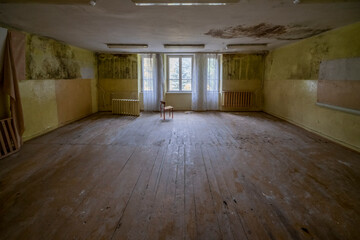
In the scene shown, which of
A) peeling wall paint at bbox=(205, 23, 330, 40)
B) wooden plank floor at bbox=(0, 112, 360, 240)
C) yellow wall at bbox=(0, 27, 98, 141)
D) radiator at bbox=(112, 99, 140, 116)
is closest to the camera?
wooden plank floor at bbox=(0, 112, 360, 240)

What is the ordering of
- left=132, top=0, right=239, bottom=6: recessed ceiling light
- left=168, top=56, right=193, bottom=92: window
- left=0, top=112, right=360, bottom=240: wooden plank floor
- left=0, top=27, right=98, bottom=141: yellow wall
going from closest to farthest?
left=0, top=112, right=360, bottom=240: wooden plank floor
left=132, top=0, right=239, bottom=6: recessed ceiling light
left=0, top=27, right=98, bottom=141: yellow wall
left=168, top=56, right=193, bottom=92: window

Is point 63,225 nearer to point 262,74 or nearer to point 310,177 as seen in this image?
point 310,177

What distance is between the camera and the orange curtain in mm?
3971

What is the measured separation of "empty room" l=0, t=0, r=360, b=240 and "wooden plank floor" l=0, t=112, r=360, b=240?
2 centimetres

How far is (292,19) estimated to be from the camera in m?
3.83

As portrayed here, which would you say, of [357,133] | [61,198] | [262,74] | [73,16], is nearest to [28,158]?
[61,198]

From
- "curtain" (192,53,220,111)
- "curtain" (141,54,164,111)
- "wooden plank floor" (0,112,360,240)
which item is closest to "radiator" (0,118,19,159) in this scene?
"wooden plank floor" (0,112,360,240)

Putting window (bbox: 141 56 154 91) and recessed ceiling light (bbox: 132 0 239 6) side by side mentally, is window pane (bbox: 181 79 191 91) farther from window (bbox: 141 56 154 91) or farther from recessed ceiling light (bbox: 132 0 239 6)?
recessed ceiling light (bbox: 132 0 239 6)

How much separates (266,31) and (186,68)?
457cm

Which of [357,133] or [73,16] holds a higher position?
[73,16]

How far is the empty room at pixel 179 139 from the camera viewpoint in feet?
6.94

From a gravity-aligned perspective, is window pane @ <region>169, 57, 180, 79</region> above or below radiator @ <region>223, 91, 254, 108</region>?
above

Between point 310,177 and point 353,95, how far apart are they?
2.28 meters

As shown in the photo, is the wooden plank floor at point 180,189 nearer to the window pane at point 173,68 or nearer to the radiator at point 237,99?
the radiator at point 237,99
